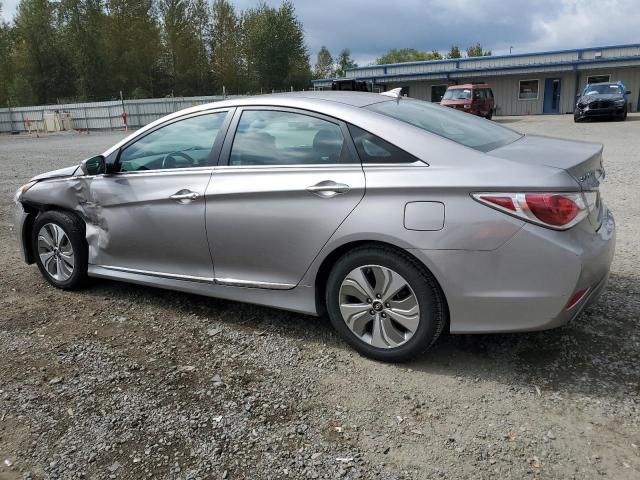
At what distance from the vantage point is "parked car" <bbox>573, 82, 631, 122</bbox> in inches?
935

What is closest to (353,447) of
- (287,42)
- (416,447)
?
(416,447)

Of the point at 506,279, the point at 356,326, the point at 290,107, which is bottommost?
the point at 356,326

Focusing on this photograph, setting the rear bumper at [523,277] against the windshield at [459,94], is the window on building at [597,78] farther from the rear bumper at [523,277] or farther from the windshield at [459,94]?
the rear bumper at [523,277]

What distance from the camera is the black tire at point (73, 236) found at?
4.39 m

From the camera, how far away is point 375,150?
3.13m

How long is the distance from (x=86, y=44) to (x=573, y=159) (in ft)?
190

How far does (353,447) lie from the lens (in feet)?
8.25

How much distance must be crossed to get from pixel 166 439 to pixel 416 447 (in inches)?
47.2

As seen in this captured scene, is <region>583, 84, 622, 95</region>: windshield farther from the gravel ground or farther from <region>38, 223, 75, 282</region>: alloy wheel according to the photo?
<region>38, 223, 75, 282</region>: alloy wheel

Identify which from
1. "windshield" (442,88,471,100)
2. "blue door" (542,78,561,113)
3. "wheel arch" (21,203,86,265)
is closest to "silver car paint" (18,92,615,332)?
"wheel arch" (21,203,86,265)

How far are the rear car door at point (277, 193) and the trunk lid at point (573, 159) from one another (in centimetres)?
90

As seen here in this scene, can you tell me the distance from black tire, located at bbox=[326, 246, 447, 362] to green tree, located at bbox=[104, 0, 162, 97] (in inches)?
2151

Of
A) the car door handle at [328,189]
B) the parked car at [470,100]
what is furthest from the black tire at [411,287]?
the parked car at [470,100]

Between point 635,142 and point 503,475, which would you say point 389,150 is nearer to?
point 503,475
